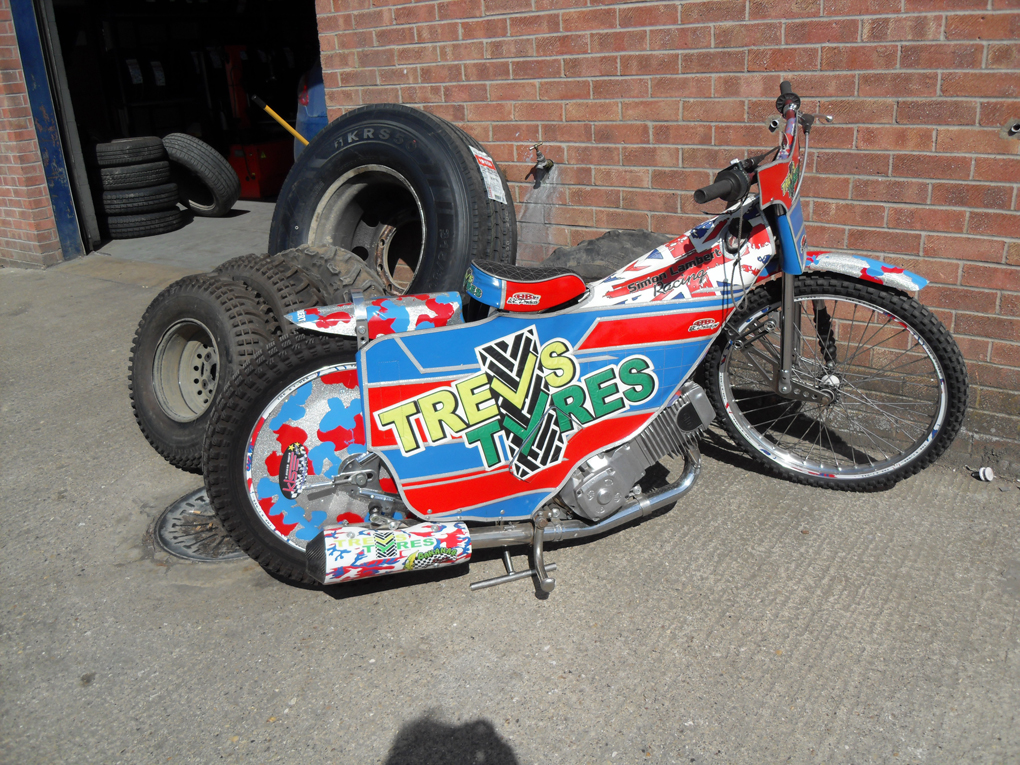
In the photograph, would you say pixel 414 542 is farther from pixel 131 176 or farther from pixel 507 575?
pixel 131 176

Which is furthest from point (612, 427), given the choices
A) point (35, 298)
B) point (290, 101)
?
point (290, 101)

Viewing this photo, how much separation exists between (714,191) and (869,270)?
3.26ft

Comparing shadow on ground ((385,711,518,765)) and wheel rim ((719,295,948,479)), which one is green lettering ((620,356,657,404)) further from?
shadow on ground ((385,711,518,765))

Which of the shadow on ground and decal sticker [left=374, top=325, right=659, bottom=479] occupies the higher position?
decal sticker [left=374, top=325, right=659, bottom=479]

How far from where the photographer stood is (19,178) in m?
7.35

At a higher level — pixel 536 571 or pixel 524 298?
pixel 524 298

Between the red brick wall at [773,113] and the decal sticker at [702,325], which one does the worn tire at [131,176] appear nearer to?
the red brick wall at [773,113]

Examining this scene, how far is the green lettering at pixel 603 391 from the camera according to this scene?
2.95 m

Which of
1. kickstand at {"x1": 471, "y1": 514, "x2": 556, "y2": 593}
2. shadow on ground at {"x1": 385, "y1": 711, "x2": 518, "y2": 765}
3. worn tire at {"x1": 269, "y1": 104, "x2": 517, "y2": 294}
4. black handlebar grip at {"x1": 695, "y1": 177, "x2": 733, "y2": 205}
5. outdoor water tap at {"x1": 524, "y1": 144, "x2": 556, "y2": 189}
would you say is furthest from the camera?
outdoor water tap at {"x1": 524, "y1": 144, "x2": 556, "y2": 189}

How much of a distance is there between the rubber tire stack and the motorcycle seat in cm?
679

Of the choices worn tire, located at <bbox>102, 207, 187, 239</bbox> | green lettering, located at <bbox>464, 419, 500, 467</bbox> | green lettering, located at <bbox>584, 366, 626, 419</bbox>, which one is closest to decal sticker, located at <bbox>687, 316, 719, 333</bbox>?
green lettering, located at <bbox>584, 366, 626, 419</bbox>

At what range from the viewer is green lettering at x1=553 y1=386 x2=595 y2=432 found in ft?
9.64

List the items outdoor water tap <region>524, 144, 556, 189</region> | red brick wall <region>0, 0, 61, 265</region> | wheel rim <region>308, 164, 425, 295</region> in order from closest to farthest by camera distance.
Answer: outdoor water tap <region>524, 144, 556, 189</region>, wheel rim <region>308, 164, 425, 295</region>, red brick wall <region>0, 0, 61, 265</region>

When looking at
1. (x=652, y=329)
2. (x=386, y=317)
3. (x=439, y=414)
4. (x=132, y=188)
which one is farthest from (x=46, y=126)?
(x=652, y=329)
